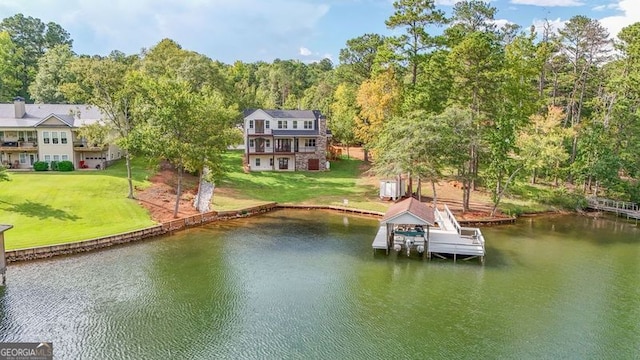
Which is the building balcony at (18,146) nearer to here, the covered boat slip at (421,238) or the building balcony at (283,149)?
the building balcony at (283,149)

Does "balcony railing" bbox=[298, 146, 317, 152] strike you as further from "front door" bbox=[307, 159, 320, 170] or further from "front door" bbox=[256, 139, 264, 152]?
"front door" bbox=[256, 139, 264, 152]

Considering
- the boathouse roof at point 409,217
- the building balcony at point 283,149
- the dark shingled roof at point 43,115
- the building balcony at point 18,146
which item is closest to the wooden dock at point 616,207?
the boathouse roof at point 409,217

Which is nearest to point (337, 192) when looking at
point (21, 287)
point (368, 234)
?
point (368, 234)

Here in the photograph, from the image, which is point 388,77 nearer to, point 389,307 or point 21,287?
point 389,307

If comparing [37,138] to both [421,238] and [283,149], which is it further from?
[421,238]

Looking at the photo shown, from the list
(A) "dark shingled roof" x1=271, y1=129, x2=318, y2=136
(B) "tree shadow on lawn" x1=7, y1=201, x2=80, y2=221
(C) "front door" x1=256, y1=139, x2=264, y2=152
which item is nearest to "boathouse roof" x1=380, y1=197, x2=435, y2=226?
(B) "tree shadow on lawn" x1=7, y1=201, x2=80, y2=221

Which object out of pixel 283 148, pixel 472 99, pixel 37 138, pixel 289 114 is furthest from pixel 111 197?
pixel 472 99
